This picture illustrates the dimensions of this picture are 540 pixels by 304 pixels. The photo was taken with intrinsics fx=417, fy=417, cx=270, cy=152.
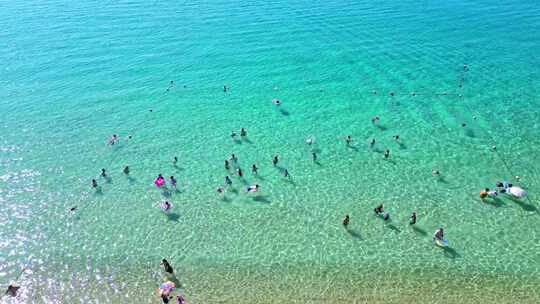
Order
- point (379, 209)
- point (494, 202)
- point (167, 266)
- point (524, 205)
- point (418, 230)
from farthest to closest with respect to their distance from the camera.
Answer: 1. point (494, 202)
2. point (524, 205)
3. point (379, 209)
4. point (418, 230)
5. point (167, 266)

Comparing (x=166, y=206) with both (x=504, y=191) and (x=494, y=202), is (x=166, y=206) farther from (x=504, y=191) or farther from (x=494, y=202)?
(x=504, y=191)

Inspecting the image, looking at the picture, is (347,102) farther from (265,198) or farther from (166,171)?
(166,171)

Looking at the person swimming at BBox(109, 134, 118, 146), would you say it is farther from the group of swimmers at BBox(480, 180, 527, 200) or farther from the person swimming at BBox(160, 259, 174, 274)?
the group of swimmers at BBox(480, 180, 527, 200)

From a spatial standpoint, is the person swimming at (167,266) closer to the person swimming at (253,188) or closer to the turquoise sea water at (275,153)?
the turquoise sea water at (275,153)

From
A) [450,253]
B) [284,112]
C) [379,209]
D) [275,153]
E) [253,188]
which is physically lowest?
[450,253]

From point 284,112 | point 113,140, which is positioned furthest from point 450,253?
point 113,140

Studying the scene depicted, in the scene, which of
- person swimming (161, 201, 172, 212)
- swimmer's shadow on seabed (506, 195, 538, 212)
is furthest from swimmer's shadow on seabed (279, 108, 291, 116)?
swimmer's shadow on seabed (506, 195, 538, 212)

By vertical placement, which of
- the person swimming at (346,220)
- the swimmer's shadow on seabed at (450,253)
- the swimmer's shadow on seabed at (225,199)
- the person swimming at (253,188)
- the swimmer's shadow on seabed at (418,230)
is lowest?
the swimmer's shadow on seabed at (450,253)

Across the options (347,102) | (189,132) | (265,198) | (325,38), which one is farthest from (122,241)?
(325,38)

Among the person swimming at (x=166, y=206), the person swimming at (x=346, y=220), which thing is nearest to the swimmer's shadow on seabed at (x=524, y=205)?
the person swimming at (x=346, y=220)
